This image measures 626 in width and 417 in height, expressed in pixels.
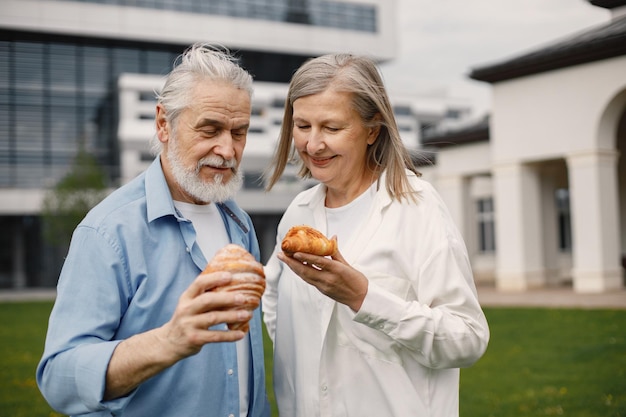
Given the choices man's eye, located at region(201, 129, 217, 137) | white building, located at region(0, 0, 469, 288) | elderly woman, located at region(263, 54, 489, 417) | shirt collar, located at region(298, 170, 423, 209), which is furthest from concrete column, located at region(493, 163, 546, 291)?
white building, located at region(0, 0, 469, 288)

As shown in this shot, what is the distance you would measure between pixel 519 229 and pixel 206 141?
21823 mm

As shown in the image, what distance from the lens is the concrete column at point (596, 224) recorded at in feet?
67.2

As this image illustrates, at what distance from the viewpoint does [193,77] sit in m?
2.78

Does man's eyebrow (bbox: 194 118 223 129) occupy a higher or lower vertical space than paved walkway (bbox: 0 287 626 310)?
higher

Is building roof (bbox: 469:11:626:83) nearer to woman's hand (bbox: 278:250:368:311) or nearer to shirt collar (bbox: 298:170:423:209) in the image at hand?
shirt collar (bbox: 298:170:423:209)

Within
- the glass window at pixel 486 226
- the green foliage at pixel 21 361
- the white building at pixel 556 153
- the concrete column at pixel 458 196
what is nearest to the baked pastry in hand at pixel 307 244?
the green foliage at pixel 21 361

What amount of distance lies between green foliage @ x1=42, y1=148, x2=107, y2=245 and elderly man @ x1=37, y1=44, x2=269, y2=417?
36.4 metres

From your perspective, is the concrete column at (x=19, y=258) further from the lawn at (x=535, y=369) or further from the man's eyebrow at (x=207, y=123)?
the man's eyebrow at (x=207, y=123)

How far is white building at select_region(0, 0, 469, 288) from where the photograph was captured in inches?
1699

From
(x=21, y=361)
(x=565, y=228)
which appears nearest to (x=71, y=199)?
(x=21, y=361)

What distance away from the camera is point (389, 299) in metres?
2.60

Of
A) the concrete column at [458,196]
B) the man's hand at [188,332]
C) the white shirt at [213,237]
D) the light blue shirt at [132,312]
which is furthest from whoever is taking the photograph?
the concrete column at [458,196]


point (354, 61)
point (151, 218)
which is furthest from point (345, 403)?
point (354, 61)

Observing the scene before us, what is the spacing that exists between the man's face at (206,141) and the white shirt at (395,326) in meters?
0.64
